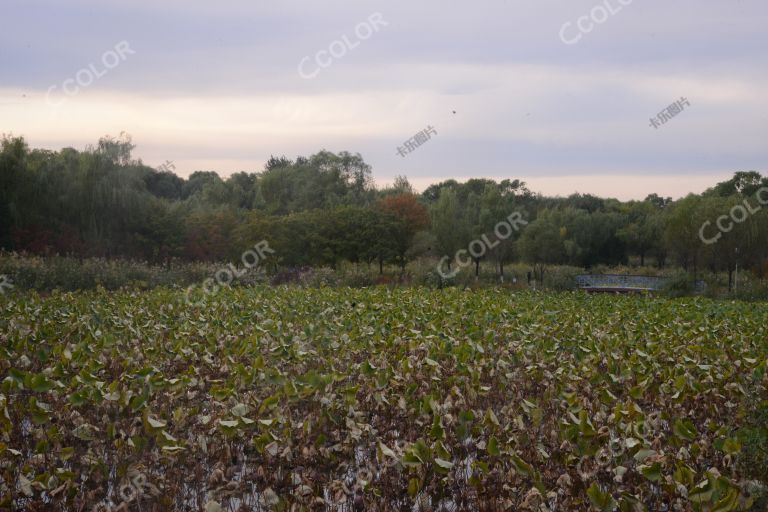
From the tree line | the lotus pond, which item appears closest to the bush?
the tree line

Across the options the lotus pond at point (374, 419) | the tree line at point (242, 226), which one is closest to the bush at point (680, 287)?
the tree line at point (242, 226)

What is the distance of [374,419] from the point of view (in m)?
8.63

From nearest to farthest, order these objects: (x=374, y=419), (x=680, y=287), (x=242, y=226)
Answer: (x=374, y=419) → (x=680, y=287) → (x=242, y=226)

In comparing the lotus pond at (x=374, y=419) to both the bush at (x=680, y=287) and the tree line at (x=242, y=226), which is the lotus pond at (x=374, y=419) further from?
the tree line at (x=242, y=226)

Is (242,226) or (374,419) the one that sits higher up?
(242,226)

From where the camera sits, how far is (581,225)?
59562 millimetres

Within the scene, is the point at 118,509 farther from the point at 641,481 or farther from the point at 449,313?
the point at 449,313

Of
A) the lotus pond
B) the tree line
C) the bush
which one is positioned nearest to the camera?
the lotus pond

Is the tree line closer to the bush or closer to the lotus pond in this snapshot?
the bush

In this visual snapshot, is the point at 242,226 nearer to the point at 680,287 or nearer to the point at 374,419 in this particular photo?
the point at 680,287

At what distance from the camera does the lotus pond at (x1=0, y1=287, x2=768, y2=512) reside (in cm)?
646

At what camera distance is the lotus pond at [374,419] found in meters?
6.46

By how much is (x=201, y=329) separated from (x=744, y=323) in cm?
1029

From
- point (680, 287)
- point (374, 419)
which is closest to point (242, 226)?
point (680, 287)
